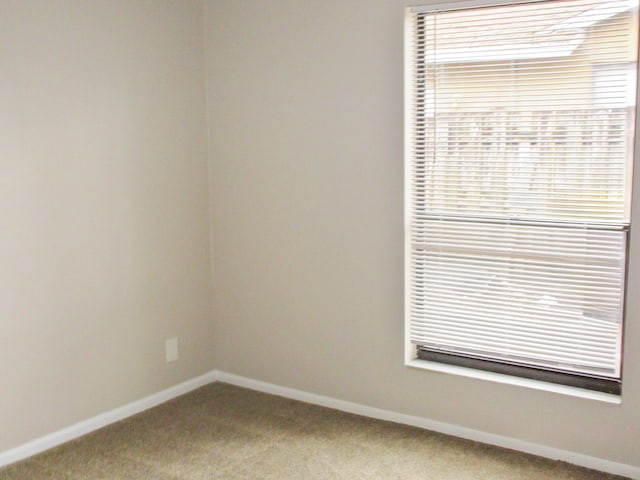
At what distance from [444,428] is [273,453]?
82 centimetres

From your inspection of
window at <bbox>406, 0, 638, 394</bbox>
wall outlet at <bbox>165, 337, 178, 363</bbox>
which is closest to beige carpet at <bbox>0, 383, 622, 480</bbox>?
wall outlet at <bbox>165, 337, 178, 363</bbox>

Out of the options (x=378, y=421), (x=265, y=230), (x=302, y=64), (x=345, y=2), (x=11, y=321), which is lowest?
(x=378, y=421)

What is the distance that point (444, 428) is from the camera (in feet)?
11.1

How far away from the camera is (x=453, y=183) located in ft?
10.8

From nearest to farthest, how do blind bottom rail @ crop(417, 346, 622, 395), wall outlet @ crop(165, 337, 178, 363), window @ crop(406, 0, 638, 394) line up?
window @ crop(406, 0, 638, 394), blind bottom rail @ crop(417, 346, 622, 395), wall outlet @ crop(165, 337, 178, 363)

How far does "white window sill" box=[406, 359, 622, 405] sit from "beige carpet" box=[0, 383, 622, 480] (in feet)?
1.00

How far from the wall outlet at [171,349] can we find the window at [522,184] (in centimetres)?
130

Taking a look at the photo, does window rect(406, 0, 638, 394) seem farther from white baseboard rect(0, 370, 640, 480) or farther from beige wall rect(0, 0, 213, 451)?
beige wall rect(0, 0, 213, 451)

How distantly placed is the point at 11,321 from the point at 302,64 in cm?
181

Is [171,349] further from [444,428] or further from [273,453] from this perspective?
[444,428]

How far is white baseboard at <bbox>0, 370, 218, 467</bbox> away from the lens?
315 cm

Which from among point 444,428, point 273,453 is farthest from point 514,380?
point 273,453

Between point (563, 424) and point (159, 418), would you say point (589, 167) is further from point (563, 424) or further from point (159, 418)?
point (159, 418)

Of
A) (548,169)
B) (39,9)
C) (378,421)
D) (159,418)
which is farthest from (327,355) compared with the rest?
(39,9)
